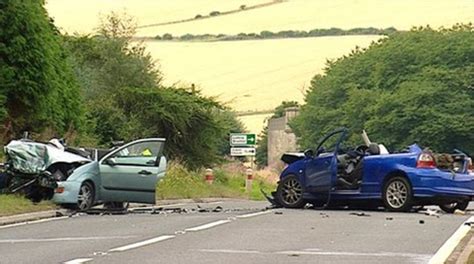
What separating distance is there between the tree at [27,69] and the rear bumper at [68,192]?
8.71 metres

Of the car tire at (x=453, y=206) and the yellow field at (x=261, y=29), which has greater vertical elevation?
the yellow field at (x=261, y=29)

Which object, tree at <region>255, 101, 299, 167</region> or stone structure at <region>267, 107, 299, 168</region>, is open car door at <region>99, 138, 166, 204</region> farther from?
tree at <region>255, 101, 299, 167</region>

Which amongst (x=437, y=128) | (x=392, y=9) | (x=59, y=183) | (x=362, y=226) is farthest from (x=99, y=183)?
(x=392, y=9)

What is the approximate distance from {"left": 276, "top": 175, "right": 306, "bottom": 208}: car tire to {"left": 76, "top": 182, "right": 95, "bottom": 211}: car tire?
4111mm

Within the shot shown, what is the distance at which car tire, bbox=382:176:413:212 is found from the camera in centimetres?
2166

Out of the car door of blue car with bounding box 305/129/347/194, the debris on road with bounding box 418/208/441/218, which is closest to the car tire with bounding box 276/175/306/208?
the car door of blue car with bounding box 305/129/347/194

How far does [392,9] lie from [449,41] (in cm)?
3192

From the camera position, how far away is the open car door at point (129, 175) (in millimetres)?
21672

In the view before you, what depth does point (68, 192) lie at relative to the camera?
21.3 metres

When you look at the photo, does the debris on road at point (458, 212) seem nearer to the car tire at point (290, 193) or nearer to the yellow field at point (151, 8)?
the car tire at point (290, 193)

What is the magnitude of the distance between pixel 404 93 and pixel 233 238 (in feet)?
214

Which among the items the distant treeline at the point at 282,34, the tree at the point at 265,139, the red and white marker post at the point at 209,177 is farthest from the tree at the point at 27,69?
the distant treeline at the point at 282,34

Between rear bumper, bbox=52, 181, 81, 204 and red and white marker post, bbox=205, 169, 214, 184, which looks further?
red and white marker post, bbox=205, 169, 214, 184

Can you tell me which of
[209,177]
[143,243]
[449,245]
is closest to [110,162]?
[143,243]
